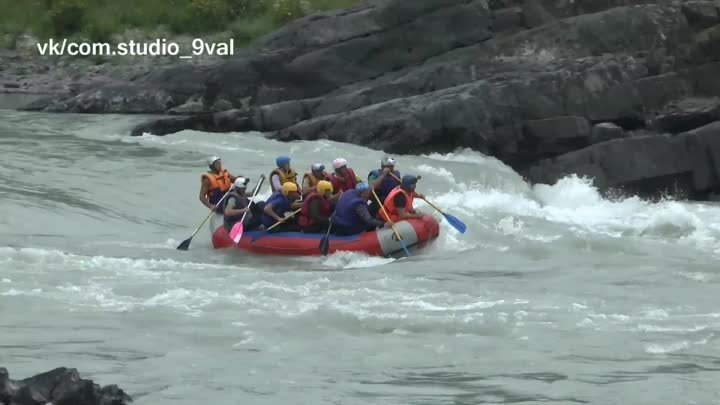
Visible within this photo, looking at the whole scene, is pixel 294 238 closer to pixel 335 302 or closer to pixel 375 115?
pixel 335 302

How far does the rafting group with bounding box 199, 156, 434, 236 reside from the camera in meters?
15.7

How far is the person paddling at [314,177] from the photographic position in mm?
16406

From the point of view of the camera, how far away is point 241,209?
16.4 m

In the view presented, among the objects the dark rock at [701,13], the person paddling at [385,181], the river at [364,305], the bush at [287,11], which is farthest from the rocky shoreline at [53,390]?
the bush at [287,11]

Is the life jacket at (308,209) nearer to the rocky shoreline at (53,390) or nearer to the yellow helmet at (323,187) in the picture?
the yellow helmet at (323,187)

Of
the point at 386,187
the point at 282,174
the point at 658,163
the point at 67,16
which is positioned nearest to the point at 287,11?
the point at 67,16

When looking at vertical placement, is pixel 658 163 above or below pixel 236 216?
above

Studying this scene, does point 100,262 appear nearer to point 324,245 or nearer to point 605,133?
point 324,245

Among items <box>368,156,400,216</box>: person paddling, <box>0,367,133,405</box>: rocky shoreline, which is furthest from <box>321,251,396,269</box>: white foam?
<box>0,367,133,405</box>: rocky shoreline

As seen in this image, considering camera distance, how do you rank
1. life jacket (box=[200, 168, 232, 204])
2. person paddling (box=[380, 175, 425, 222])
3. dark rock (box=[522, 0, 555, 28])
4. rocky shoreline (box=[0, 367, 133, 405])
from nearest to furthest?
1. rocky shoreline (box=[0, 367, 133, 405])
2. person paddling (box=[380, 175, 425, 222])
3. life jacket (box=[200, 168, 232, 204])
4. dark rock (box=[522, 0, 555, 28])

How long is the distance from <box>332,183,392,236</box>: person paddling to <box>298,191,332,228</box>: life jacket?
0.24m

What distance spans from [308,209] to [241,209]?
0.92 metres

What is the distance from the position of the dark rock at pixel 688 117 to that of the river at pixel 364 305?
2.96 metres

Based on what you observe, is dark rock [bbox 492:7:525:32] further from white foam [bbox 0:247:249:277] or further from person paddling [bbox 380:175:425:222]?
white foam [bbox 0:247:249:277]
